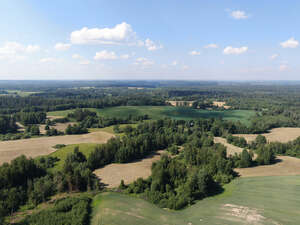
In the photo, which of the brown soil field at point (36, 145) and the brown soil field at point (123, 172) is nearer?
the brown soil field at point (123, 172)

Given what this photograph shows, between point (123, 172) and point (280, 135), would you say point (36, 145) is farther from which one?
point (280, 135)

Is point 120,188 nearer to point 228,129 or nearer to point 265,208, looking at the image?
point 265,208

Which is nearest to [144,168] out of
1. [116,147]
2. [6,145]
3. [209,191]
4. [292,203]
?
[116,147]

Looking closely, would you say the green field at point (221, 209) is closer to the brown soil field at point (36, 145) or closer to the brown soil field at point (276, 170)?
the brown soil field at point (276, 170)

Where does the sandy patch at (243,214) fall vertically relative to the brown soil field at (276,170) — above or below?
above

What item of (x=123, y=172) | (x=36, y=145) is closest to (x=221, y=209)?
(x=123, y=172)

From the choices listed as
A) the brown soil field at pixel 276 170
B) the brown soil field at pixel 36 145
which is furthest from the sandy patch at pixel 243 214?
the brown soil field at pixel 36 145
